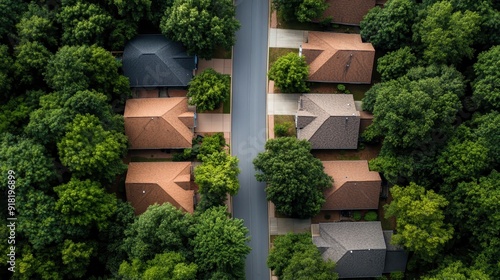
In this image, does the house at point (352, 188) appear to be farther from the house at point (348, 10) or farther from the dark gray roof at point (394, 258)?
the house at point (348, 10)

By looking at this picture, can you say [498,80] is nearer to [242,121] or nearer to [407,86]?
[407,86]

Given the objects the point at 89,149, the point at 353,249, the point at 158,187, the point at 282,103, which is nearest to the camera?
the point at 89,149

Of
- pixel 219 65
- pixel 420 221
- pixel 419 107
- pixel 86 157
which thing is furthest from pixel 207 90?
pixel 420 221

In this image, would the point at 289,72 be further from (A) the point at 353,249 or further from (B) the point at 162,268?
(B) the point at 162,268

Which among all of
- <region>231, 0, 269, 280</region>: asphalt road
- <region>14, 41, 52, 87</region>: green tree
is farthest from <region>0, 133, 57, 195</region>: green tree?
<region>231, 0, 269, 280</region>: asphalt road

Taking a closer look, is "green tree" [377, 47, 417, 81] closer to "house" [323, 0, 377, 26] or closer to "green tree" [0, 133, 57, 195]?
"house" [323, 0, 377, 26]
